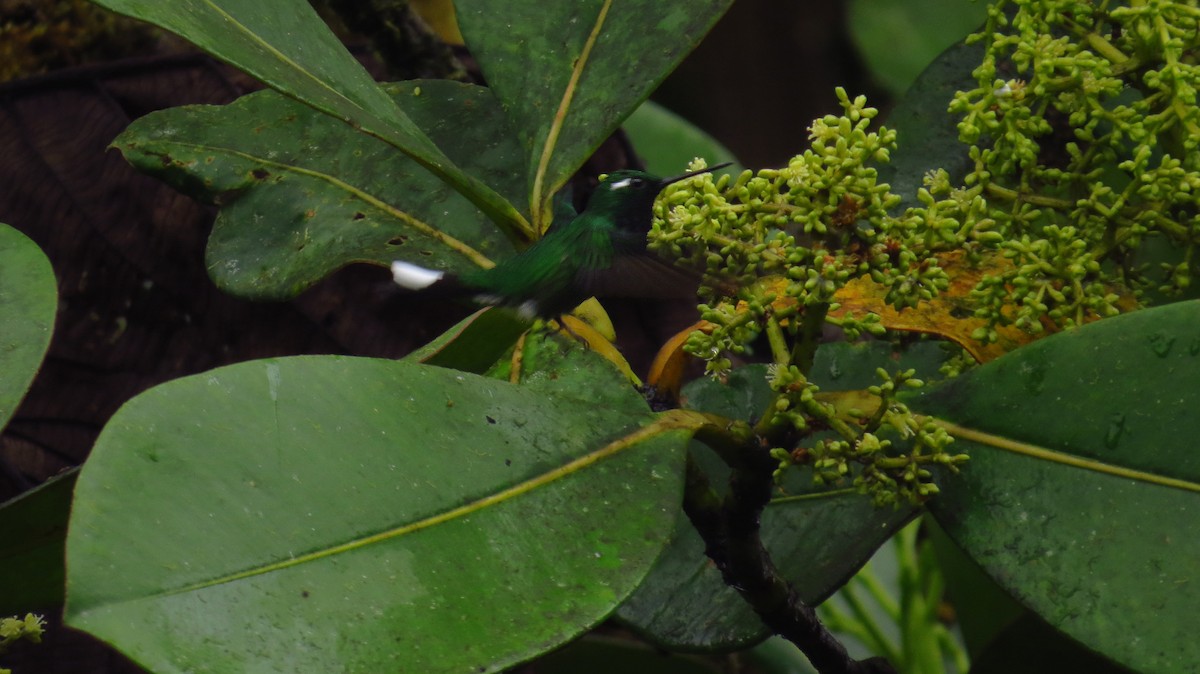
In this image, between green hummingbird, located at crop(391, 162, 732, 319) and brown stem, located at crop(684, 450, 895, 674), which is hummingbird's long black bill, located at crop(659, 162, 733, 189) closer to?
green hummingbird, located at crop(391, 162, 732, 319)

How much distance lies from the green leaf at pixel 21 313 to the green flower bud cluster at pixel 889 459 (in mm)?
492

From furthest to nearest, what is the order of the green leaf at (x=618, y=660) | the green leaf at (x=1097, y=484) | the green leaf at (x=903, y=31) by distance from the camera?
the green leaf at (x=903, y=31) → the green leaf at (x=618, y=660) → the green leaf at (x=1097, y=484)

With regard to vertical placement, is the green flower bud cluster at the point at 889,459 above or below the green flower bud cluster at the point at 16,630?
above

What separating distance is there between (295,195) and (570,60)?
0.28m

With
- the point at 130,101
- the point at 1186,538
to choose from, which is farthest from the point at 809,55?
the point at 1186,538

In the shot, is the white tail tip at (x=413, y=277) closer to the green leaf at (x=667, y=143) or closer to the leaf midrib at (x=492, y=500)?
the leaf midrib at (x=492, y=500)

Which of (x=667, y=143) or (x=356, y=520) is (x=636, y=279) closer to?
(x=356, y=520)

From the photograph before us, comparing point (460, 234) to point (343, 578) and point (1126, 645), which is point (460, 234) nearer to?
point (343, 578)

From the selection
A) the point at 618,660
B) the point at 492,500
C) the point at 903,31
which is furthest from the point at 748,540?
the point at 903,31

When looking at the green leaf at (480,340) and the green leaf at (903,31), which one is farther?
the green leaf at (903,31)

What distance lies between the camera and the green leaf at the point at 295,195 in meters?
1.03

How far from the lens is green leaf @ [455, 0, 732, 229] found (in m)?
0.94

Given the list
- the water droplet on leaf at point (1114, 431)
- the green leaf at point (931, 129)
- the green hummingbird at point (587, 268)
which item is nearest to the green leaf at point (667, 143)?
the green leaf at point (931, 129)

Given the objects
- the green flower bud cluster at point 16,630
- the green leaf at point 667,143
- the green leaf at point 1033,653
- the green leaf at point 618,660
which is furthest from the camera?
the green leaf at point 667,143
